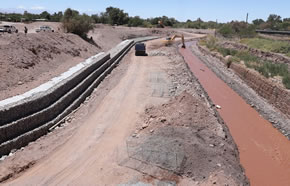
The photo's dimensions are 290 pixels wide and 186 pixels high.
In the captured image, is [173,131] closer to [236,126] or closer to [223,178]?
[223,178]

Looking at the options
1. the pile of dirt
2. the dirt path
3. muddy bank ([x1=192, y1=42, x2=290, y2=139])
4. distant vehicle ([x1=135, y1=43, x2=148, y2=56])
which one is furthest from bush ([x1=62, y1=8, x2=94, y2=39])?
the pile of dirt

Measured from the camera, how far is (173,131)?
1346 cm

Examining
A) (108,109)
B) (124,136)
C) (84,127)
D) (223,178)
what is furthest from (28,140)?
(223,178)

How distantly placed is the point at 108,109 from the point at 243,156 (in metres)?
7.35

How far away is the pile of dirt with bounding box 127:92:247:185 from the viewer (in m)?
11.0

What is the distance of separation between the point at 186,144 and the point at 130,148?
2138 millimetres

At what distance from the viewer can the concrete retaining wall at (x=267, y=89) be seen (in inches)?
723

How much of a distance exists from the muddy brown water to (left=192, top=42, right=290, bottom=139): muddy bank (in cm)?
40

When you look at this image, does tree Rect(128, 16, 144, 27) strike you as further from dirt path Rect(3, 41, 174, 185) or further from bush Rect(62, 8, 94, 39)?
dirt path Rect(3, 41, 174, 185)

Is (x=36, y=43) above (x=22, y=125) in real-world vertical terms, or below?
above

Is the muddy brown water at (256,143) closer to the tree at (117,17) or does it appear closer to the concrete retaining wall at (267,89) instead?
the concrete retaining wall at (267,89)

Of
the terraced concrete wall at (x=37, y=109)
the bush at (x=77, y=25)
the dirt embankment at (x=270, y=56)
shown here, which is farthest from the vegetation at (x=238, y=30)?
the terraced concrete wall at (x=37, y=109)

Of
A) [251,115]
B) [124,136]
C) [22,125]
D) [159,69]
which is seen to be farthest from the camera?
[159,69]

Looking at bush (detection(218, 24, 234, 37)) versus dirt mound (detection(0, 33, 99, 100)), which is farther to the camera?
bush (detection(218, 24, 234, 37))
